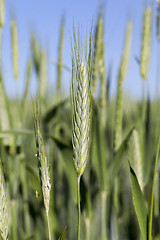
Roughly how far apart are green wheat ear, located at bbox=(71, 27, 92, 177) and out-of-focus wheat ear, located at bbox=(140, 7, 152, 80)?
1.27 feet

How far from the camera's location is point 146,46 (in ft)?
2.42

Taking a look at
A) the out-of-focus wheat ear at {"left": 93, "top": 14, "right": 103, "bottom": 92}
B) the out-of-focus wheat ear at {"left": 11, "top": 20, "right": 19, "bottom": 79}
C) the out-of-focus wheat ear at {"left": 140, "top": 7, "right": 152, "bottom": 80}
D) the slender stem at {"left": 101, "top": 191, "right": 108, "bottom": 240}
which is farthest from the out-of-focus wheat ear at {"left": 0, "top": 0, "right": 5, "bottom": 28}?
the slender stem at {"left": 101, "top": 191, "right": 108, "bottom": 240}

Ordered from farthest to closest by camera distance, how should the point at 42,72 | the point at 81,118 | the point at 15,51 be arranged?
the point at 42,72, the point at 15,51, the point at 81,118

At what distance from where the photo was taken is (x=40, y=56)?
1228mm

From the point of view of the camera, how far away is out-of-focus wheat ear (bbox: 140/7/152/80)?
0.73 metres

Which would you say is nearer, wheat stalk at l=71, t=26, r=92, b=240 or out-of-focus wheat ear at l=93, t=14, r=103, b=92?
wheat stalk at l=71, t=26, r=92, b=240

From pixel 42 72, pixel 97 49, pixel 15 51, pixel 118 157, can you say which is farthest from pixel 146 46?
pixel 42 72

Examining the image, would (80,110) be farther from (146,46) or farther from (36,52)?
(36,52)

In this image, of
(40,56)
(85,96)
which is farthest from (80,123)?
(40,56)

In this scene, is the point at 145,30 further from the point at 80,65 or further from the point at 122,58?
the point at 80,65

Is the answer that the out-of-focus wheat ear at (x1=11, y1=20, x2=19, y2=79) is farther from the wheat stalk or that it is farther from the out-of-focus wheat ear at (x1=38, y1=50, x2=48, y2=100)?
the wheat stalk

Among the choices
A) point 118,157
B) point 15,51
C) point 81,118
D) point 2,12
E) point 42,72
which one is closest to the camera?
point 81,118

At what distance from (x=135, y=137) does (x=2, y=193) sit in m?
0.32

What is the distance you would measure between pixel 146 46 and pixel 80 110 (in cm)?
44
